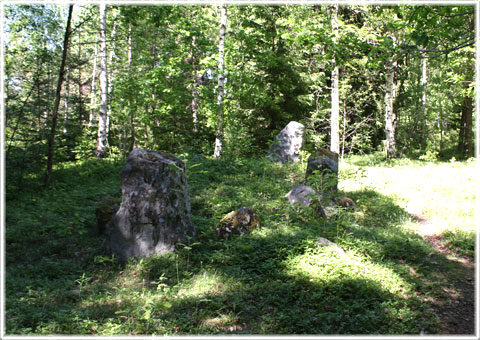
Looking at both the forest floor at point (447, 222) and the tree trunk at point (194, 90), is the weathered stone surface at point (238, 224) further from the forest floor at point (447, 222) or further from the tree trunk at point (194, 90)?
the tree trunk at point (194, 90)

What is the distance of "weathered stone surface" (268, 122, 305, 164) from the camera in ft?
43.0

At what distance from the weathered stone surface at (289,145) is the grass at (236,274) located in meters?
5.68

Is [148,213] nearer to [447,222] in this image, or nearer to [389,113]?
[447,222]

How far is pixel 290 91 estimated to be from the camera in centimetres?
1566

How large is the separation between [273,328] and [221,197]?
441cm

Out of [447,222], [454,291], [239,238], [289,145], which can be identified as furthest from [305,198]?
[289,145]

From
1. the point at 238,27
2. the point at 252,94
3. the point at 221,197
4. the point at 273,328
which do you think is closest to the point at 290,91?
the point at 252,94

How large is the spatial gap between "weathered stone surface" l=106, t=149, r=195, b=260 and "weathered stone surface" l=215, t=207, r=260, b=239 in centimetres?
57

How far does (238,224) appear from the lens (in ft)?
18.9

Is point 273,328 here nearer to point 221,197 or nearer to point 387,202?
point 221,197

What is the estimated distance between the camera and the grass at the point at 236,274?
3.42 m

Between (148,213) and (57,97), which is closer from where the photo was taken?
(148,213)

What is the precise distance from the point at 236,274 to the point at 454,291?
3.00 meters

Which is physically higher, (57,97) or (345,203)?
(57,97)
